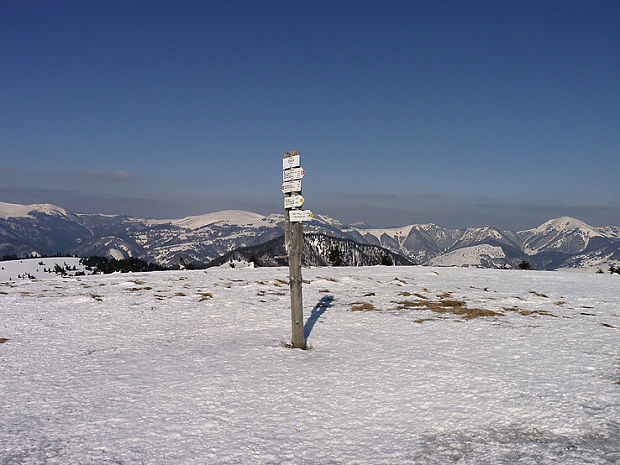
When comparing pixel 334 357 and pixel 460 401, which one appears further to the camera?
pixel 334 357

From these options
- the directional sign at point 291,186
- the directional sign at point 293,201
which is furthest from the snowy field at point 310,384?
the directional sign at point 291,186

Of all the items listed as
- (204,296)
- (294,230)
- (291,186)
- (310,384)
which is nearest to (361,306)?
(294,230)

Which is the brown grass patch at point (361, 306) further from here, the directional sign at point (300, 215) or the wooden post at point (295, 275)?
the directional sign at point (300, 215)

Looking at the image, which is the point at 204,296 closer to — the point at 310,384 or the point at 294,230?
the point at 294,230

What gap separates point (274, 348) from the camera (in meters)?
11.3

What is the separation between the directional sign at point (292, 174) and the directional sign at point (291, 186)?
128mm

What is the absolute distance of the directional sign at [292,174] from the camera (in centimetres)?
1102

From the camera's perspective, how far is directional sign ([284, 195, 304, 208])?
11.0 meters

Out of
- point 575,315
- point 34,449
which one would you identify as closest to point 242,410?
point 34,449

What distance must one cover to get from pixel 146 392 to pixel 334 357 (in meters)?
4.89

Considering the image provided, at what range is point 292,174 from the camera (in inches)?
444

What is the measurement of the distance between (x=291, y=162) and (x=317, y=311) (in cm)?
792

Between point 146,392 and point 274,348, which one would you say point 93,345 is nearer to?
point 146,392

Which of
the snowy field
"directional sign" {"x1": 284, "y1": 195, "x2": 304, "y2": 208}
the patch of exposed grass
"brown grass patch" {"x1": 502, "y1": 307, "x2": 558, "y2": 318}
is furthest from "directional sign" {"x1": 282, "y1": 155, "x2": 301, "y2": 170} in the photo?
"brown grass patch" {"x1": 502, "y1": 307, "x2": 558, "y2": 318}
